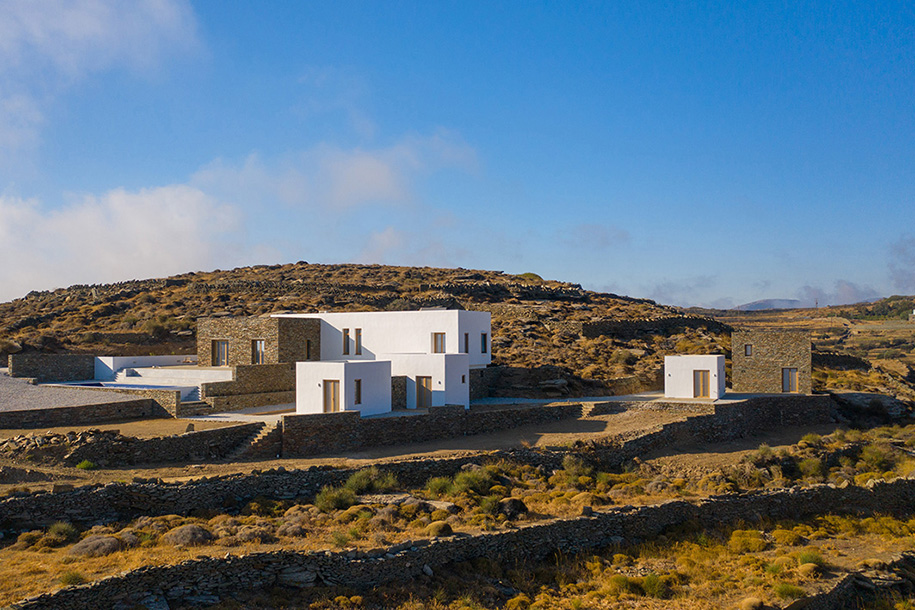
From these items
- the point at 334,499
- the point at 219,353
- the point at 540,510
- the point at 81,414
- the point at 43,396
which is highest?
the point at 219,353

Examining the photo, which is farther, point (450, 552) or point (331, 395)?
point (331, 395)

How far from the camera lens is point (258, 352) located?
28141 mm

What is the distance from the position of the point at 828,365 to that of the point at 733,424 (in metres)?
16.3

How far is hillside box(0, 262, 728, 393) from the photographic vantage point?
35.3 m

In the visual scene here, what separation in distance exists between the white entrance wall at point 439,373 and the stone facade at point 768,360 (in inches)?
491

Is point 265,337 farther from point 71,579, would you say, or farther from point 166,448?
point 71,579

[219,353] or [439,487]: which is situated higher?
[219,353]

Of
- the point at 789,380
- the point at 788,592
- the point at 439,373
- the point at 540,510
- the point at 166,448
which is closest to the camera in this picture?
the point at 788,592

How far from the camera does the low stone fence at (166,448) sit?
58.0 feet

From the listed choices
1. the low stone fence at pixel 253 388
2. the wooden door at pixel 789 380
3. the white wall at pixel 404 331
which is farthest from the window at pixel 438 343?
the wooden door at pixel 789 380

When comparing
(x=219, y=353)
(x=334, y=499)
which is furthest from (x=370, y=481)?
(x=219, y=353)

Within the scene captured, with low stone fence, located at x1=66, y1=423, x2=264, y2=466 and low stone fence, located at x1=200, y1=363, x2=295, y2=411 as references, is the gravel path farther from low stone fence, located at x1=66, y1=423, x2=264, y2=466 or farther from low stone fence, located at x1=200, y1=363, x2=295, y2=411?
low stone fence, located at x1=66, y1=423, x2=264, y2=466

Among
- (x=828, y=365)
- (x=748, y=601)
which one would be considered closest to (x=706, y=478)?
(x=748, y=601)

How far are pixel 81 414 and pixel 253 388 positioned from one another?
5690mm
